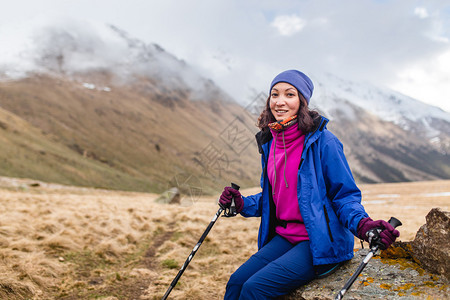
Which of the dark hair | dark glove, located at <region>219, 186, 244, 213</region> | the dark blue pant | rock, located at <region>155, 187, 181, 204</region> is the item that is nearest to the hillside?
rock, located at <region>155, 187, 181, 204</region>

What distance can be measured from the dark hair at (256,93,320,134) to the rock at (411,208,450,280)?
1.87 m

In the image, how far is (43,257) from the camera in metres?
7.36

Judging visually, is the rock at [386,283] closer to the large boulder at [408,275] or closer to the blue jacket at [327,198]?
the large boulder at [408,275]

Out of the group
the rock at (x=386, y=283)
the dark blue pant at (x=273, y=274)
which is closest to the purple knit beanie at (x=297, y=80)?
the dark blue pant at (x=273, y=274)

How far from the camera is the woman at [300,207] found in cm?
365

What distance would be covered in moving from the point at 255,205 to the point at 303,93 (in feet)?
6.24

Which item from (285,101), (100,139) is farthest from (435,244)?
(100,139)

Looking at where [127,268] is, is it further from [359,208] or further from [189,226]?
[359,208]

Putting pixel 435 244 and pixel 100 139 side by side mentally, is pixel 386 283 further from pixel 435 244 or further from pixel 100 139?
pixel 100 139

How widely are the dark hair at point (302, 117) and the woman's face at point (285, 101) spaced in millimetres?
88

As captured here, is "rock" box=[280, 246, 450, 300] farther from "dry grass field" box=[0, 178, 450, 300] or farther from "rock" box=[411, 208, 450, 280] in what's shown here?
"dry grass field" box=[0, 178, 450, 300]

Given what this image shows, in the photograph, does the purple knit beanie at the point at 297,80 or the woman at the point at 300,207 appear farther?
the purple knit beanie at the point at 297,80

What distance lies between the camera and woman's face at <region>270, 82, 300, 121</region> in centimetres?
429

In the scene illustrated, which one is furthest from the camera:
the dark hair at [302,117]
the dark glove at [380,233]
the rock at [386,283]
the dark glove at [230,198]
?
the dark glove at [230,198]
